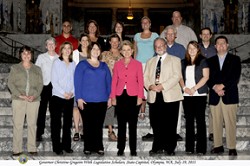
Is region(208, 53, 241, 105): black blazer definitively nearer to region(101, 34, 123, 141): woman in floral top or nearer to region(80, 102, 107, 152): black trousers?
region(101, 34, 123, 141): woman in floral top

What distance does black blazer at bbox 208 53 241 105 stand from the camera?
705cm

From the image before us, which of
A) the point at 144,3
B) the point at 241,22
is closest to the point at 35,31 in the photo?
the point at 241,22

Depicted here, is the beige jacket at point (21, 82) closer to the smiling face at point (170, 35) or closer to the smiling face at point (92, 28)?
the smiling face at point (92, 28)

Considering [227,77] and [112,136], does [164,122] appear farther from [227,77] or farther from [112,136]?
[227,77]

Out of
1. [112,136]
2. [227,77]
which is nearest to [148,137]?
[112,136]

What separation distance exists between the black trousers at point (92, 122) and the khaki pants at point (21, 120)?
2.52 feet

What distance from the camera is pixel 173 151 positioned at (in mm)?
7016

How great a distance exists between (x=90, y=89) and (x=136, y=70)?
0.74m

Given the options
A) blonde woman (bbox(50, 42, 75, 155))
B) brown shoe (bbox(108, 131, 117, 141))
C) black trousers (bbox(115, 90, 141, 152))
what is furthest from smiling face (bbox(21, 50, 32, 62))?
brown shoe (bbox(108, 131, 117, 141))

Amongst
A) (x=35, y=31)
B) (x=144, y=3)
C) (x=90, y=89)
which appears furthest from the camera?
(x=144, y=3)

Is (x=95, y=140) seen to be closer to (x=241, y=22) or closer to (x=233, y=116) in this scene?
(x=233, y=116)

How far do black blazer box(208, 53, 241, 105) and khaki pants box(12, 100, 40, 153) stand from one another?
272cm

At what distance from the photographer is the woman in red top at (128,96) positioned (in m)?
6.97

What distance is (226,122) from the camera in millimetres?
7137
